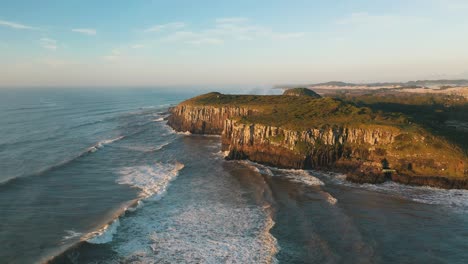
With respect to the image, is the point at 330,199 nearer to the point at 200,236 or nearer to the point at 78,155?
the point at 200,236

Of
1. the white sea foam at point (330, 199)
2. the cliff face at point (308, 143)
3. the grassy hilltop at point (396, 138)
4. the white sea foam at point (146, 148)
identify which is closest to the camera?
the white sea foam at point (330, 199)

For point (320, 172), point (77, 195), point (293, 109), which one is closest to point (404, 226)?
point (320, 172)

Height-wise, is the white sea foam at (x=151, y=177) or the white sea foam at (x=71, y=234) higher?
the white sea foam at (x=151, y=177)

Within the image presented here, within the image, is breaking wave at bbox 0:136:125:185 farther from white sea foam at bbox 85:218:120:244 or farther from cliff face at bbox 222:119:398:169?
cliff face at bbox 222:119:398:169

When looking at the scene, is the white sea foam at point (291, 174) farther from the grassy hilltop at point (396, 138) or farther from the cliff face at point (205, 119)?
the cliff face at point (205, 119)

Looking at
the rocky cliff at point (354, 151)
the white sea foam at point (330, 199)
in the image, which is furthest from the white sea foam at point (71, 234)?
the rocky cliff at point (354, 151)

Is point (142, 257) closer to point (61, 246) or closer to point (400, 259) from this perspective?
point (61, 246)

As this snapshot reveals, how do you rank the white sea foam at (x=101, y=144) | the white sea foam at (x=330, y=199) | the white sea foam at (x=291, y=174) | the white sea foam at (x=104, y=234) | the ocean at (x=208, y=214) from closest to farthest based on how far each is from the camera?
the ocean at (x=208, y=214) < the white sea foam at (x=104, y=234) < the white sea foam at (x=330, y=199) < the white sea foam at (x=291, y=174) < the white sea foam at (x=101, y=144)
